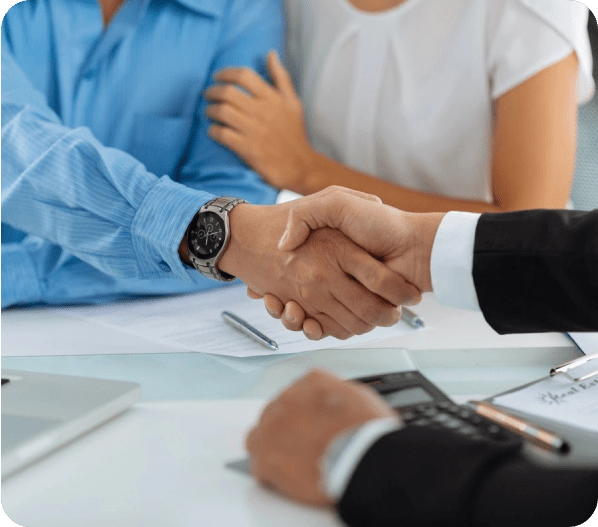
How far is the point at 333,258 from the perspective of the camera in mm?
572

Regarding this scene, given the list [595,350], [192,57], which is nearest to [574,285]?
[595,350]

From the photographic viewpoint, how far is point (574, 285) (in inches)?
18.5

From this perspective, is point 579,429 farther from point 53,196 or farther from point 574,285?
point 53,196

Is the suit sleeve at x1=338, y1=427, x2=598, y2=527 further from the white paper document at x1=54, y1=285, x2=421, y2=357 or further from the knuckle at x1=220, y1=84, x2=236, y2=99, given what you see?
the knuckle at x1=220, y1=84, x2=236, y2=99

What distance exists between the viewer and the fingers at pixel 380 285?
534mm

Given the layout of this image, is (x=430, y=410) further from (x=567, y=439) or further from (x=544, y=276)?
(x=544, y=276)

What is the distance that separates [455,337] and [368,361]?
0.11m

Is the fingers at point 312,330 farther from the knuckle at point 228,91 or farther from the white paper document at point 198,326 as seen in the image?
the knuckle at point 228,91

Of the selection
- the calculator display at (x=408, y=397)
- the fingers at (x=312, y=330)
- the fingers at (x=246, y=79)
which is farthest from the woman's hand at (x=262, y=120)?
the calculator display at (x=408, y=397)

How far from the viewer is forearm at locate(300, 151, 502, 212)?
50cm

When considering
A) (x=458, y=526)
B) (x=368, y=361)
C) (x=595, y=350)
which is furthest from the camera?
(x=595, y=350)

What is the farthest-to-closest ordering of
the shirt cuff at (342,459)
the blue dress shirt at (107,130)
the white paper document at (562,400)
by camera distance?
the blue dress shirt at (107,130), the white paper document at (562,400), the shirt cuff at (342,459)

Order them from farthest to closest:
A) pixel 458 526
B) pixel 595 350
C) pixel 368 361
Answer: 1. pixel 595 350
2. pixel 368 361
3. pixel 458 526

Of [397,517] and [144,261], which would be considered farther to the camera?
[144,261]
